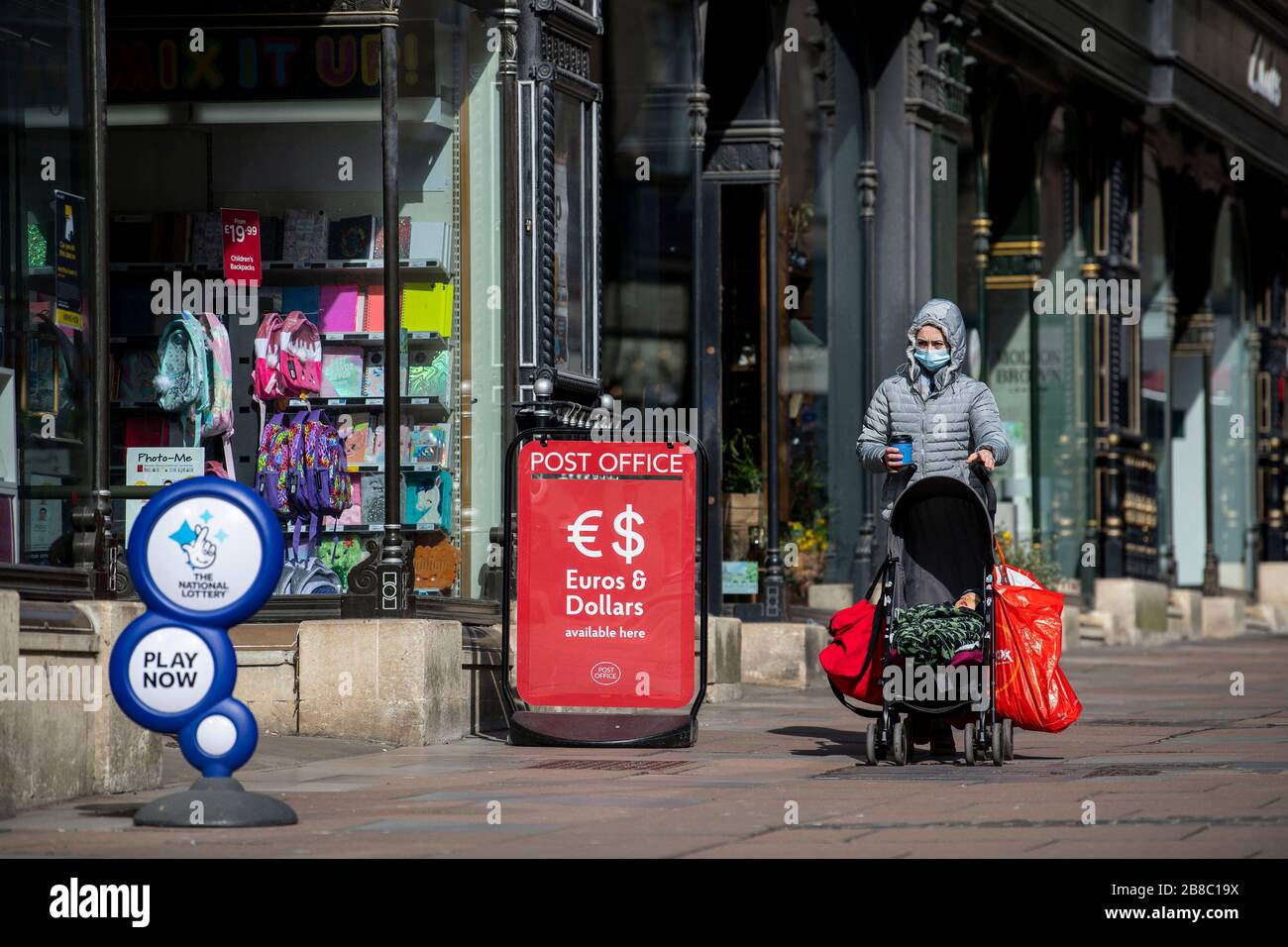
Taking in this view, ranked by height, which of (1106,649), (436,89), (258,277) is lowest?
(1106,649)

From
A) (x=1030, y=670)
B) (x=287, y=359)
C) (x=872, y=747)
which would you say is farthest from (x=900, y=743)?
Result: (x=287, y=359)

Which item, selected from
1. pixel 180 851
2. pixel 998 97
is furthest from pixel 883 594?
pixel 998 97

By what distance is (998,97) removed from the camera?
22.0 metres

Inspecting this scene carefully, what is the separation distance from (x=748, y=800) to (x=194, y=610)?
87.2 inches

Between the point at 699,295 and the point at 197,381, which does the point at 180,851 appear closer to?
the point at 197,381

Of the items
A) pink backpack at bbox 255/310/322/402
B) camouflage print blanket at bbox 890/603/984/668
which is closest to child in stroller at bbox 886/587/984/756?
camouflage print blanket at bbox 890/603/984/668

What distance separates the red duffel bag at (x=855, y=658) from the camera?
34.8ft

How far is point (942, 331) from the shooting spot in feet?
35.9

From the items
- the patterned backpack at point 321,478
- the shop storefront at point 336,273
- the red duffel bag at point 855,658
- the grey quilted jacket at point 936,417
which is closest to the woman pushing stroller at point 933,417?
the grey quilted jacket at point 936,417

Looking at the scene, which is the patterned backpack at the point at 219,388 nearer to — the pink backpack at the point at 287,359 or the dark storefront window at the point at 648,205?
the pink backpack at the point at 287,359

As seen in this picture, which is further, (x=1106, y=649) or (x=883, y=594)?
(x=1106, y=649)
